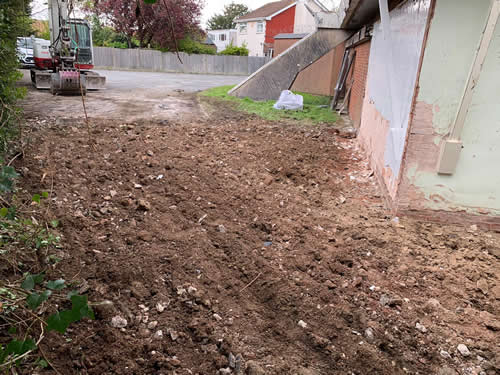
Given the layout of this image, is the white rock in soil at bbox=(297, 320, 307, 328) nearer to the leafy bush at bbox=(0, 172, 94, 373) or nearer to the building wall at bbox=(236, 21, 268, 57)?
the leafy bush at bbox=(0, 172, 94, 373)

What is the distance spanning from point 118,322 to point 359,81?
922cm

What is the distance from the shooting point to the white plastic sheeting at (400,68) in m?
4.05

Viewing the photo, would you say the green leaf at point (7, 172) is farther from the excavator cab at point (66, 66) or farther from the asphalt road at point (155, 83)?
the asphalt road at point (155, 83)

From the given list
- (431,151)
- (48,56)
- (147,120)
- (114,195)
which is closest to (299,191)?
(431,151)

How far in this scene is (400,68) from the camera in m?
4.73

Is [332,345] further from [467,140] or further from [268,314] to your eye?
[467,140]

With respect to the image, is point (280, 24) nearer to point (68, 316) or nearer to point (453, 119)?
point (453, 119)

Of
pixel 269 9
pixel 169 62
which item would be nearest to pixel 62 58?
pixel 169 62

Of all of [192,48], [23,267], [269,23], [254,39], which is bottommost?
[23,267]

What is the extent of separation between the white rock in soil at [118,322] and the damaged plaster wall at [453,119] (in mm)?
3288

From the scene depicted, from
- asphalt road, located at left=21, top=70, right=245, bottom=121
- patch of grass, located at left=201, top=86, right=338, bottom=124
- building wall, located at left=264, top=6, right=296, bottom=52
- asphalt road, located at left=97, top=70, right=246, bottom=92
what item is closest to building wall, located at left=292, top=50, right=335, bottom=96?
patch of grass, located at left=201, top=86, right=338, bottom=124

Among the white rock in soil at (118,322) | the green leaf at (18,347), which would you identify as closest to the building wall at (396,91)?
the white rock in soil at (118,322)

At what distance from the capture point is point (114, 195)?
4.29 metres

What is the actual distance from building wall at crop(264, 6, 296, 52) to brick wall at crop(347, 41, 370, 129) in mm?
29436
